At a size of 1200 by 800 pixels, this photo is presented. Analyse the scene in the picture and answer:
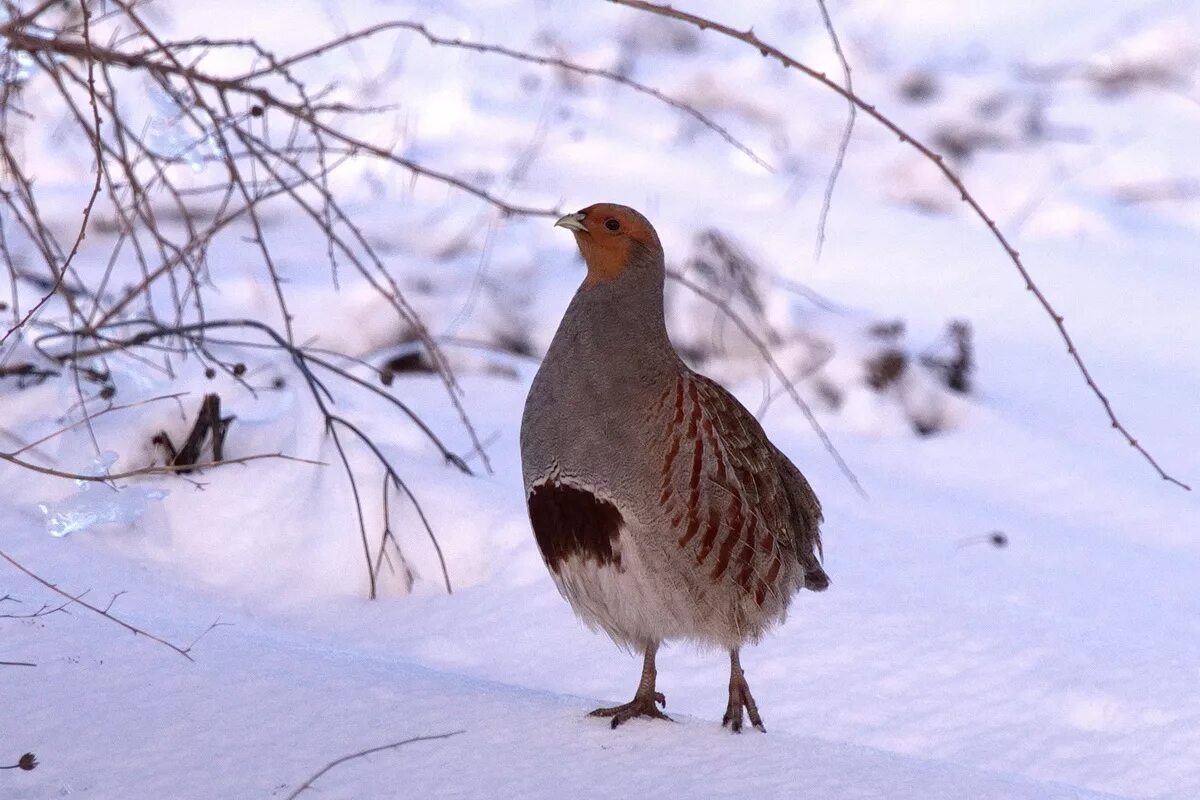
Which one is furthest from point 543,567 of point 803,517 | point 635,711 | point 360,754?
point 360,754

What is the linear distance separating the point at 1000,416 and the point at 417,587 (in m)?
2.77

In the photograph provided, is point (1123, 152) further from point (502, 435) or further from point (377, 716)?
point (377, 716)

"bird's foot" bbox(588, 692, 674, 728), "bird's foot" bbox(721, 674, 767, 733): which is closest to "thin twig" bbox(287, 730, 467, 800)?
"bird's foot" bbox(588, 692, 674, 728)

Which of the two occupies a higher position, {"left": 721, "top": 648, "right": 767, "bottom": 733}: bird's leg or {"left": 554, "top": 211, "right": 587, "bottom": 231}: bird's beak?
{"left": 554, "top": 211, "right": 587, "bottom": 231}: bird's beak

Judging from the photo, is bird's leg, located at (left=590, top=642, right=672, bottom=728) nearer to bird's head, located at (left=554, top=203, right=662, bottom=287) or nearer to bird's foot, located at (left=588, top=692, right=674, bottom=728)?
bird's foot, located at (left=588, top=692, right=674, bottom=728)

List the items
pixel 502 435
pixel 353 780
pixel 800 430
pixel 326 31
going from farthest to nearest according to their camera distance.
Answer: pixel 326 31 → pixel 800 430 → pixel 502 435 → pixel 353 780

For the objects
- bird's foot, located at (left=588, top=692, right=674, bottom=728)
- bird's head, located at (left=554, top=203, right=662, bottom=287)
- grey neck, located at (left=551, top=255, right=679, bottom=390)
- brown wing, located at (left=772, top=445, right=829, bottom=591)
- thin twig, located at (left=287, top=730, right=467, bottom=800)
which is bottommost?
thin twig, located at (left=287, top=730, right=467, bottom=800)

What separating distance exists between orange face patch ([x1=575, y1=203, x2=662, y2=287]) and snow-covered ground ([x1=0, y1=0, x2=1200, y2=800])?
2.35ft

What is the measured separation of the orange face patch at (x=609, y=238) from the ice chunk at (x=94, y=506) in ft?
2.92

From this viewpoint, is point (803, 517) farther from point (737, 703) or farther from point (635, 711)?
point (635, 711)

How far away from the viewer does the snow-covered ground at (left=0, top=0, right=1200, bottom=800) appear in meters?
2.04

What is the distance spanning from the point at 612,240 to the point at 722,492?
45 cm

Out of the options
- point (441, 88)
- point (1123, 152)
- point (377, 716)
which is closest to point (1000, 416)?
point (377, 716)

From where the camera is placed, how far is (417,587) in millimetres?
3340
